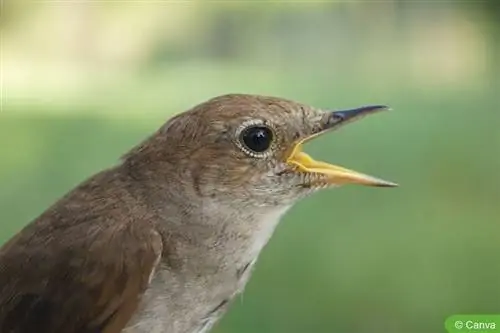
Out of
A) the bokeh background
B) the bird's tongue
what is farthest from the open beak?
the bokeh background

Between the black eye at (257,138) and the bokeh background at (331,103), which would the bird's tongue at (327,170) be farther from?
the bokeh background at (331,103)

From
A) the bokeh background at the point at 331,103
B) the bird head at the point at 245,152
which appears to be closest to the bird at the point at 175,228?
the bird head at the point at 245,152

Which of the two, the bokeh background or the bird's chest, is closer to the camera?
the bird's chest

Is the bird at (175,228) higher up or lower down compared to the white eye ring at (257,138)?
lower down

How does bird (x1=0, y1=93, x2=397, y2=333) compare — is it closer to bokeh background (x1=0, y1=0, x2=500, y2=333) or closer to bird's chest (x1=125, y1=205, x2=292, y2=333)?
bird's chest (x1=125, y1=205, x2=292, y2=333)

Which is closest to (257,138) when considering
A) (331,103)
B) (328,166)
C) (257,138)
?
(257,138)

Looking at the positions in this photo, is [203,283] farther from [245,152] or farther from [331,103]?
[331,103]

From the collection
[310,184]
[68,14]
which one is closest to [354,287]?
[310,184]
